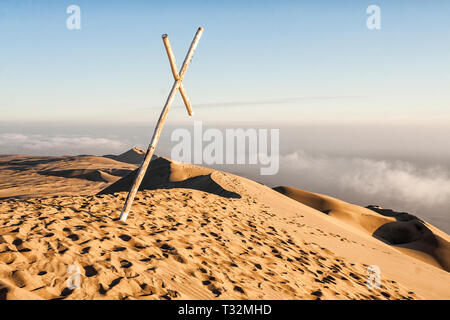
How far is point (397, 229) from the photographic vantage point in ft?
59.3

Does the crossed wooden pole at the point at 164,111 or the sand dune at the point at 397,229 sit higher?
the crossed wooden pole at the point at 164,111

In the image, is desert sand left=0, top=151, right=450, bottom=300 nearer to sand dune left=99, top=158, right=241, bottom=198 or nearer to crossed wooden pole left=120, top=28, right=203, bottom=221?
crossed wooden pole left=120, top=28, right=203, bottom=221

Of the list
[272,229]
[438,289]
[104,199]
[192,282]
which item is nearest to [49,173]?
[104,199]

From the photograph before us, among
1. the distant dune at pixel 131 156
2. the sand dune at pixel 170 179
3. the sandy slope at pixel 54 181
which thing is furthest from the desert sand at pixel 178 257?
the distant dune at pixel 131 156

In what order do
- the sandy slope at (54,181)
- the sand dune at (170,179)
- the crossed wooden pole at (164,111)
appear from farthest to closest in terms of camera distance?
the sandy slope at (54,181), the sand dune at (170,179), the crossed wooden pole at (164,111)

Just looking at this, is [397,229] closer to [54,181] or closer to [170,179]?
[170,179]

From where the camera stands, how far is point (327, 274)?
5746 millimetres

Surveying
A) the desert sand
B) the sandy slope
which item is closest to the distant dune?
the sandy slope

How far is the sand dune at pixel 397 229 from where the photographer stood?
44.7 ft

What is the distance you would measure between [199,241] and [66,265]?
2.69 m

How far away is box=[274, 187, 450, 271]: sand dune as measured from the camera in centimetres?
1362

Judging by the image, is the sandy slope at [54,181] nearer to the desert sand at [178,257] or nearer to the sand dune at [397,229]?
the desert sand at [178,257]

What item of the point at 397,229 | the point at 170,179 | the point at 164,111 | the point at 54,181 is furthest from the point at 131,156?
the point at 164,111

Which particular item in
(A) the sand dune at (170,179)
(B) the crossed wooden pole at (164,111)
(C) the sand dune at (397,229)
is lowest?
(C) the sand dune at (397,229)
